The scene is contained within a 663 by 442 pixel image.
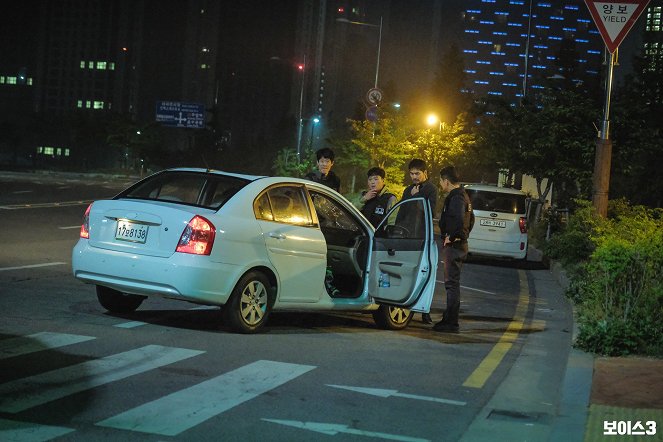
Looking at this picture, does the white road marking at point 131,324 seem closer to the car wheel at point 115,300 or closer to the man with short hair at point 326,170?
the car wheel at point 115,300

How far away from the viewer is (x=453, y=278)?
428 inches

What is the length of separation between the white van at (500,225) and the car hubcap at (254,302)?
42.3 ft

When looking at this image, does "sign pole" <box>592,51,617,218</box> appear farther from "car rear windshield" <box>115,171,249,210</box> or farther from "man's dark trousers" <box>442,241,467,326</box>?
"car rear windshield" <box>115,171,249,210</box>

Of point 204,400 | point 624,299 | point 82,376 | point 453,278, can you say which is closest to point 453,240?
point 453,278

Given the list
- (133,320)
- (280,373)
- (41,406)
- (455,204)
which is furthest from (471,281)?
(41,406)

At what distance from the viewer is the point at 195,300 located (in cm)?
897

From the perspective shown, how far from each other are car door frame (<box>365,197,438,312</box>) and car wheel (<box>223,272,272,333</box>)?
122cm

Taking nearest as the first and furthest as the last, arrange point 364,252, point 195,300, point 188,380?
point 188,380, point 195,300, point 364,252

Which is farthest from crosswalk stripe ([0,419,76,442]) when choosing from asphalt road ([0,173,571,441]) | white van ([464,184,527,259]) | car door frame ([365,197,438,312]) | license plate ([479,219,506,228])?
license plate ([479,219,506,228])

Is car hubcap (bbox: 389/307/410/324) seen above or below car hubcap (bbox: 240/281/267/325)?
below

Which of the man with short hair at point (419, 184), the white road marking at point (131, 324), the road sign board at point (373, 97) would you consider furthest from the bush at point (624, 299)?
the road sign board at point (373, 97)

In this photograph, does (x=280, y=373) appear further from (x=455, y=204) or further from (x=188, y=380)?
(x=455, y=204)

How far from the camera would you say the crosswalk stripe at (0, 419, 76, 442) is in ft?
17.4

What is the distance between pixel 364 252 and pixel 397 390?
337cm
